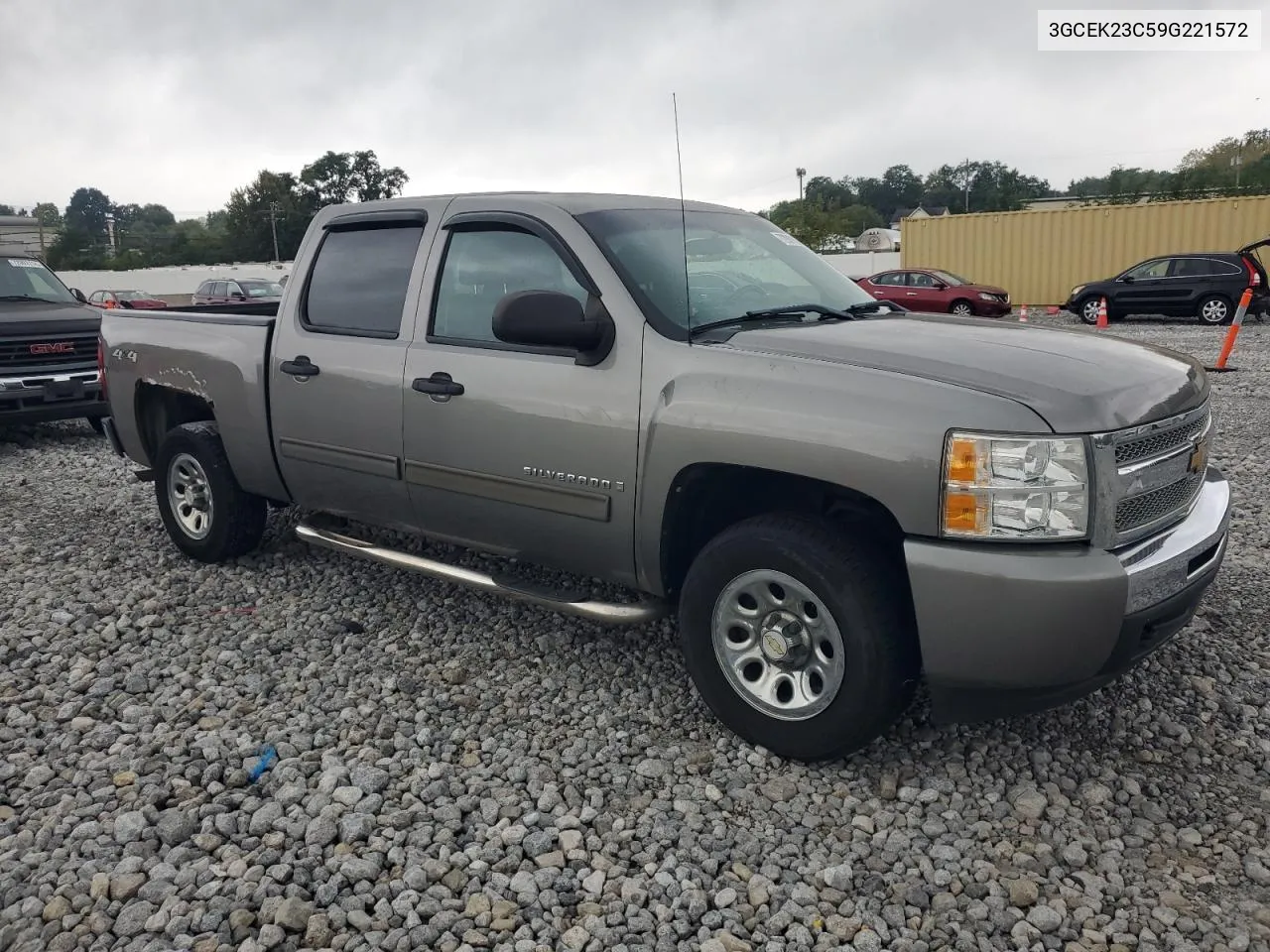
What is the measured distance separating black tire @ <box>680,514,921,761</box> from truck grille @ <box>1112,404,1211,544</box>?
0.67 m

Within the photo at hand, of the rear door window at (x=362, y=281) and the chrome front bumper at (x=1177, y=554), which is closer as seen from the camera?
the chrome front bumper at (x=1177, y=554)

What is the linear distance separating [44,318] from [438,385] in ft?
23.2

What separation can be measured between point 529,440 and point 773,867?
5.56 feet

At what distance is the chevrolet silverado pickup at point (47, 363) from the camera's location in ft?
29.1

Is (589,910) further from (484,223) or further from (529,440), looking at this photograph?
(484,223)

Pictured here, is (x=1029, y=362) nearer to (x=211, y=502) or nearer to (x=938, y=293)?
(x=211, y=502)

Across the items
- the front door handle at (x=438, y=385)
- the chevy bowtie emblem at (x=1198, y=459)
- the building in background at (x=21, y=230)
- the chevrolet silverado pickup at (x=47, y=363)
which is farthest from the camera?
the building in background at (x=21, y=230)

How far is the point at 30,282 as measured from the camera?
10148 mm

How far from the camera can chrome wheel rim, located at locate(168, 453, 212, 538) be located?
534 centimetres

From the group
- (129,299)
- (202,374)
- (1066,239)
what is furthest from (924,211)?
(202,374)

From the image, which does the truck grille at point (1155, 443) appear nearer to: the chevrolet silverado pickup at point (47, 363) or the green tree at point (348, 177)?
the chevrolet silverado pickup at point (47, 363)

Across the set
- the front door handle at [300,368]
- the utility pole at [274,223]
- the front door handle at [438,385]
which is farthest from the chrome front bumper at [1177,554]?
the utility pole at [274,223]

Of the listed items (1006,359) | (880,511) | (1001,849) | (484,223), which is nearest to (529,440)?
(484,223)

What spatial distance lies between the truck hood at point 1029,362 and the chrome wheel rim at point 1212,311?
1899cm
